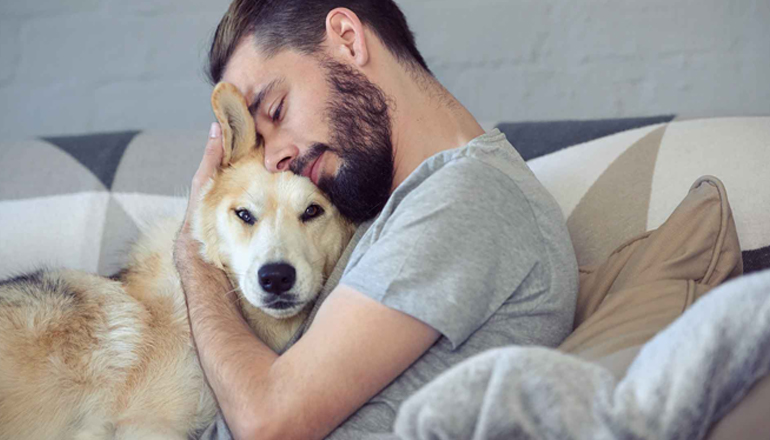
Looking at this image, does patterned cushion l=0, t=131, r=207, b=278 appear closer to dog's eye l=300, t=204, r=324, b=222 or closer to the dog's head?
the dog's head

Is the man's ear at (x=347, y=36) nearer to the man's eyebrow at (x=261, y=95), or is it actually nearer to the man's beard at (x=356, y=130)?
the man's beard at (x=356, y=130)

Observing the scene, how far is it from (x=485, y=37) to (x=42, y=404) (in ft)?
6.06

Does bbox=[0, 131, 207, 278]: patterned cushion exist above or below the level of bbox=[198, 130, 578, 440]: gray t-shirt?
below

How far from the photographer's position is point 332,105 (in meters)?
1.34

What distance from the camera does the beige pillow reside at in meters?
1.05

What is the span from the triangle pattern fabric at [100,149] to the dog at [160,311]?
0.55 metres

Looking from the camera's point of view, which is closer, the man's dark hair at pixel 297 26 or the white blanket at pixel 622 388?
the white blanket at pixel 622 388

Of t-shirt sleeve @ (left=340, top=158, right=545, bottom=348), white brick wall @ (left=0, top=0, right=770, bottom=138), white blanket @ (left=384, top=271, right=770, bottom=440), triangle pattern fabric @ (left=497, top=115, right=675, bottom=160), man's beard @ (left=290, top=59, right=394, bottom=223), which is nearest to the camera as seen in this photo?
white blanket @ (left=384, top=271, right=770, bottom=440)

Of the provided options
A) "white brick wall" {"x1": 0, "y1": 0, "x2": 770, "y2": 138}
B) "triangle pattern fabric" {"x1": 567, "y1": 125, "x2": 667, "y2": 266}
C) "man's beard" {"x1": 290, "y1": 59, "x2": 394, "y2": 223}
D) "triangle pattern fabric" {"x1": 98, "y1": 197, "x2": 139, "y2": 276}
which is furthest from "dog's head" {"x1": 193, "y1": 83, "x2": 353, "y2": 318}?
"white brick wall" {"x1": 0, "y1": 0, "x2": 770, "y2": 138}

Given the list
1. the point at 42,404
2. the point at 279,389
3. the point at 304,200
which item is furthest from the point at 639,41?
the point at 42,404

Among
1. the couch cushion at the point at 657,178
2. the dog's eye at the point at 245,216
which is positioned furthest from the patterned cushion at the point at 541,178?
the dog's eye at the point at 245,216

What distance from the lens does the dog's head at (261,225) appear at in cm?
130

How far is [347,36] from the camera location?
4.56ft

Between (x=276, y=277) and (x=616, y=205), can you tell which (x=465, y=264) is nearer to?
(x=276, y=277)
